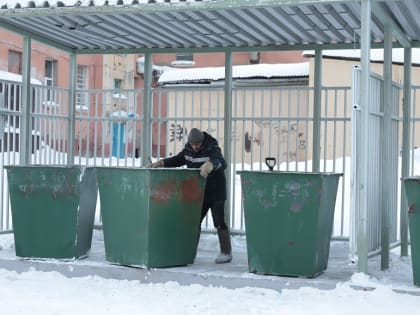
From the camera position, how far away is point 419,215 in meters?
6.92

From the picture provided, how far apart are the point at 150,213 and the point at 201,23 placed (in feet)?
8.46

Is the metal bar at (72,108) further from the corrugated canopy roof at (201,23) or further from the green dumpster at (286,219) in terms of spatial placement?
the green dumpster at (286,219)

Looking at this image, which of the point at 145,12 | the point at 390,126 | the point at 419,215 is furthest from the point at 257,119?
the point at 419,215

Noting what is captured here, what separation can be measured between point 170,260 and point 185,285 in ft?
1.36

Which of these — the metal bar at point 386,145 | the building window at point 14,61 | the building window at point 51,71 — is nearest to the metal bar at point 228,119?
the metal bar at point 386,145

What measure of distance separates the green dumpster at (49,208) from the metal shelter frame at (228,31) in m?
1.64

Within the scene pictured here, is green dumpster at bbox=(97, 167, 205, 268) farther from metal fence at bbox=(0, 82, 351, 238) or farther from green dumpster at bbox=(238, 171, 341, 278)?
metal fence at bbox=(0, 82, 351, 238)

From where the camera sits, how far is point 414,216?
696 cm

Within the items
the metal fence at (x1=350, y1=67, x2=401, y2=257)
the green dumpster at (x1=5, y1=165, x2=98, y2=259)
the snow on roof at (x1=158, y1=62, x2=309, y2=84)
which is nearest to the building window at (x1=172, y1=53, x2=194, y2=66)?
the snow on roof at (x1=158, y1=62, x2=309, y2=84)

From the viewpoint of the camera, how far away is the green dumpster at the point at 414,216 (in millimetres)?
6926

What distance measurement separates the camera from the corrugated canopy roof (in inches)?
303

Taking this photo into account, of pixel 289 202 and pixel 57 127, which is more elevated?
pixel 57 127

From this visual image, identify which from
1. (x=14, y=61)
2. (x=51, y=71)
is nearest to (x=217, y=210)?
(x=14, y=61)

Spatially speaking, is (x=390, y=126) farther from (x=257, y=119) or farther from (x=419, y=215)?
(x=257, y=119)
